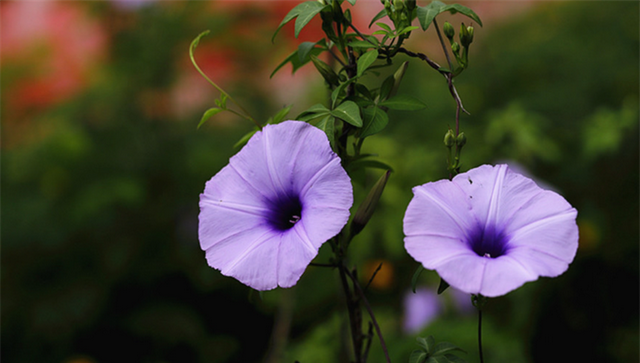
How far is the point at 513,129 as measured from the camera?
161 cm

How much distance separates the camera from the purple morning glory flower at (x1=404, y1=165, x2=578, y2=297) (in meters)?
0.46

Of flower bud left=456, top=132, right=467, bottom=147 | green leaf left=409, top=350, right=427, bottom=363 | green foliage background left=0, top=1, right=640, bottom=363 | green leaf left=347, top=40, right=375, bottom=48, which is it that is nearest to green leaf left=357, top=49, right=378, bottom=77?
green leaf left=347, top=40, right=375, bottom=48

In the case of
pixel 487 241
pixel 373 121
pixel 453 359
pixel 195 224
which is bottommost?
pixel 195 224

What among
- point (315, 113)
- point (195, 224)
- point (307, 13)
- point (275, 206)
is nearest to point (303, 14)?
point (307, 13)

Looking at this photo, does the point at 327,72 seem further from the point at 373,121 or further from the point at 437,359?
the point at 437,359

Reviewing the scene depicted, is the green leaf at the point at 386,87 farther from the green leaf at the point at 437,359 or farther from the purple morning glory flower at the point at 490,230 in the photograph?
A: the green leaf at the point at 437,359

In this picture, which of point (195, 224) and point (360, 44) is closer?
point (360, 44)

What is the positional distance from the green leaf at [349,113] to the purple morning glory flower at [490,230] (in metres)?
0.10

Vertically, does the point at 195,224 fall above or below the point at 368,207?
below

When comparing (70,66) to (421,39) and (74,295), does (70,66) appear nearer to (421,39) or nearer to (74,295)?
(74,295)

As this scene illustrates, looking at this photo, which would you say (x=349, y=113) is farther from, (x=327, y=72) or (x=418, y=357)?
(x=418, y=357)

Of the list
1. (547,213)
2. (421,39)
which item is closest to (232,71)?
(421,39)

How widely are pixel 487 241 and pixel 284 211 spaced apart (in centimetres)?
23

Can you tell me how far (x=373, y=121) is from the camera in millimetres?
596
